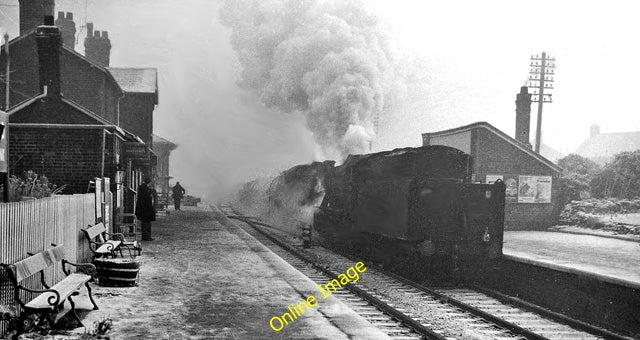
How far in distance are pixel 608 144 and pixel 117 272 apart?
75724 millimetres

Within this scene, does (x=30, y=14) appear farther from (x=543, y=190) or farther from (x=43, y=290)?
(x=543, y=190)

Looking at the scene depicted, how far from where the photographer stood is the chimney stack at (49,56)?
17172 mm

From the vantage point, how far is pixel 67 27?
32219mm

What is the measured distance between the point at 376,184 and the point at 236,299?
632 centimetres

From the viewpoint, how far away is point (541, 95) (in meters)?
38.9

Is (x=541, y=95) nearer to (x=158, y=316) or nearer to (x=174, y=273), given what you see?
(x=174, y=273)

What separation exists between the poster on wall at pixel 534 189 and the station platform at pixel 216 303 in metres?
17.8

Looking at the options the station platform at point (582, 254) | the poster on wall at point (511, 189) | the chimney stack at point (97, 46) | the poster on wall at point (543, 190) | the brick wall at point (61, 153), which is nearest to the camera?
the station platform at point (582, 254)

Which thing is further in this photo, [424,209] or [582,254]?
[582,254]

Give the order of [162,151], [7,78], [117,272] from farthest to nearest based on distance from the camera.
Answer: [162,151] → [7,78] → [117,272]

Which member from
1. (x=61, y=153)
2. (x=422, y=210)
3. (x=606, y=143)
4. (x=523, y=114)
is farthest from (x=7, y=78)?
(x=606, y=143)

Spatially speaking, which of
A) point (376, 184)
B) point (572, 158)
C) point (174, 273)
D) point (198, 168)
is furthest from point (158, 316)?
point (198, 168)

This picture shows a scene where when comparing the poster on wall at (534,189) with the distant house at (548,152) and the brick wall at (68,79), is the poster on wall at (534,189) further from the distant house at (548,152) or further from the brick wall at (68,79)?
the distant house at (548,152)

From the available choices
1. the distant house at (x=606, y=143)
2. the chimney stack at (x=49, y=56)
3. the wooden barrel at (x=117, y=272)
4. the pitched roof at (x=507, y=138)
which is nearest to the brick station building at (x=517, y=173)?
the pitched roof at (x=507, y=138)
